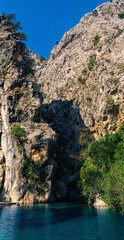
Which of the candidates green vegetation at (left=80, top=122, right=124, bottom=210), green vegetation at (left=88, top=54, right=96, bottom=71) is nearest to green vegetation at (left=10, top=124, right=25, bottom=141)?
green vegetation at (left=80, top=122, right=124, bottom=210)

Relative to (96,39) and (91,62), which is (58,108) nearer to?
(91,62)

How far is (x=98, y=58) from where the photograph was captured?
6253 centimetres

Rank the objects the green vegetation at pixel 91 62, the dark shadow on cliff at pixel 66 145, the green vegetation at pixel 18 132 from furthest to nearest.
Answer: the green vegetation at pixel 91 62
the dark shadow on cliff at pixel 66 145
the green vegetation at pixel 18 132

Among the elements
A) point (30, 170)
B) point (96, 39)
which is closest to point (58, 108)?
point (96, 39)

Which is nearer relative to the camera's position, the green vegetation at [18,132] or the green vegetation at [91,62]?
the green vegetation at [18,132]

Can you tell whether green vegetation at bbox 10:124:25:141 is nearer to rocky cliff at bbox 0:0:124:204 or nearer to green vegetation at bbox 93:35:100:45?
rocky cliff at bbox 0:0:124:204

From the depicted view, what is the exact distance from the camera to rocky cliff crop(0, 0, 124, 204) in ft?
144

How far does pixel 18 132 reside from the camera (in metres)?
45.1

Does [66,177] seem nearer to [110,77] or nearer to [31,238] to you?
[110,77]

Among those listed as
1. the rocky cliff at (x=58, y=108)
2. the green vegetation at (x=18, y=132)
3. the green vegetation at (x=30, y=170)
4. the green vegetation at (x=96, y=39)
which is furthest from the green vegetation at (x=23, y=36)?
the green vegetation at (x=30, y=170)

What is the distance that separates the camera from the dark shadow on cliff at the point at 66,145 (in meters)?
52.5

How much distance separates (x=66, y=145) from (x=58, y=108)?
13.7 metres

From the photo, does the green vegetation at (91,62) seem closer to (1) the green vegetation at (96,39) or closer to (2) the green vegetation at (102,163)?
(1) the green vegetation at (96,39)

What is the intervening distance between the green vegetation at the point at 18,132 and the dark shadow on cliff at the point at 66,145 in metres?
11.0
